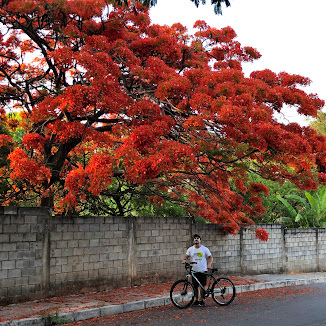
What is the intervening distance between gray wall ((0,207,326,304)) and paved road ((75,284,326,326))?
2.10m

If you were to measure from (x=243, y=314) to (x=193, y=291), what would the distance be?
130 cm

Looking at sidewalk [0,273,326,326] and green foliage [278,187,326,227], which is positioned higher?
green foliage [278,187,326,227]

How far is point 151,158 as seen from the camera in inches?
372

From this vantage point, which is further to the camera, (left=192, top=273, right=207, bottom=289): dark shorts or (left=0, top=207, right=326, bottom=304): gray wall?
(left=192, top=273, right=207, bottom=289): dark shorts

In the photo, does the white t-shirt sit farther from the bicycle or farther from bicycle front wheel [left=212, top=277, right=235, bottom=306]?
bicycle front wheel [left=212, top=277, right=235, bottom=306]

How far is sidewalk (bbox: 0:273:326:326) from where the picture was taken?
26.9 ft

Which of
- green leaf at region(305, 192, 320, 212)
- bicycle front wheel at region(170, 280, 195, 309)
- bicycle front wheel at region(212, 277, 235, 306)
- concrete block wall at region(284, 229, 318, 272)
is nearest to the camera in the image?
bicycle front wheel at region(170, 280, 195, 309)

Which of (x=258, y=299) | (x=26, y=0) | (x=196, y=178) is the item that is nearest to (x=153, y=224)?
(x=196, y=178)

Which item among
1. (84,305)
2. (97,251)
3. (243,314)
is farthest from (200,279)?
(97,251)

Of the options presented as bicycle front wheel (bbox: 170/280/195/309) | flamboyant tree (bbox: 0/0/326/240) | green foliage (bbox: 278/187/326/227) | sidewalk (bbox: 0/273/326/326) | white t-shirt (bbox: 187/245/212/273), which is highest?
flamboyant tree (bbox: 0/0/326/240)

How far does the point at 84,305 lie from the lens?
31.0ft

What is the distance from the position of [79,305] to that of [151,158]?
3218 mm

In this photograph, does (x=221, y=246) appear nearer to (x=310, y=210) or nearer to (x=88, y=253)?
(x=88, y=253)

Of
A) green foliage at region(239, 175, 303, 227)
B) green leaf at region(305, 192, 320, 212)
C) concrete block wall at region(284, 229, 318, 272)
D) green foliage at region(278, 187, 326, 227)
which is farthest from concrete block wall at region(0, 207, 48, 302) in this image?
green leaf at region(305, 192, 320, 212)
